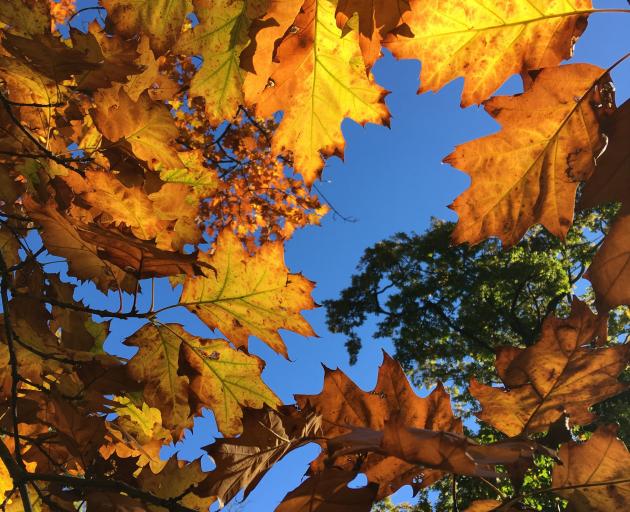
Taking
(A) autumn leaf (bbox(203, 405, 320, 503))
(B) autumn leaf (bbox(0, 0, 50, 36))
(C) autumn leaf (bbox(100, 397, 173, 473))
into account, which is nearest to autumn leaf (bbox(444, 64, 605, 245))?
(A) autumn leaf (bbox(203, 405, 320, 503))

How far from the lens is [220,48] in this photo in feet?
5.28

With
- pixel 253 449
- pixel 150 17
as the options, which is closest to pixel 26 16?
pixel 150 17

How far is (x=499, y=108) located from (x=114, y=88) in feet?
4.30

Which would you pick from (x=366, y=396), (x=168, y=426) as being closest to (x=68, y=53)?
(x=168, y=426)

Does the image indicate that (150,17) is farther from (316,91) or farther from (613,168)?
(613,168)

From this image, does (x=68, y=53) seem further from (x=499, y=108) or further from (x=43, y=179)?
(x=499, y=108)

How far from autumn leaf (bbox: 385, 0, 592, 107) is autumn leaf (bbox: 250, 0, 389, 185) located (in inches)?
10.5

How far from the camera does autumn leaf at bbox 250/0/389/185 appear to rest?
1.48m

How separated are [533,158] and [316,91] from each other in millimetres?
660

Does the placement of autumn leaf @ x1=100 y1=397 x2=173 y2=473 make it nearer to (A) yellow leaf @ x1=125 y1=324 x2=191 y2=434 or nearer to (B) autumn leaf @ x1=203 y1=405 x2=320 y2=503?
(A) yellow leaf @ x1=125 y1=324 x2=191 y2=434

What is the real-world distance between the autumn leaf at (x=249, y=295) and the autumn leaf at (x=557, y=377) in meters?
0.65

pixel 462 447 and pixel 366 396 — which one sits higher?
pixel 366 396

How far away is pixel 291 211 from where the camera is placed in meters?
9.34

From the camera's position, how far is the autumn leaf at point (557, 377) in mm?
982
